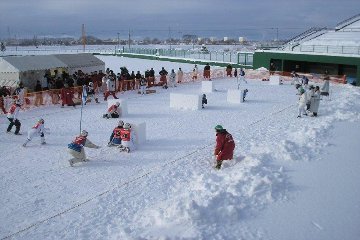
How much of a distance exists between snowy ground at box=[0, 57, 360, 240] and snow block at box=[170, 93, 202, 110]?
288 cm

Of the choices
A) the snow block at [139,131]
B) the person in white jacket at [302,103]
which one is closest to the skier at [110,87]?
the snow block at [139,131]

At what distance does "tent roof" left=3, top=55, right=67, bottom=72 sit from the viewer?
21094mm

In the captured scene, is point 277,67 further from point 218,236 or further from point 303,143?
point 218,236

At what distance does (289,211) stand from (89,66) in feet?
71.0

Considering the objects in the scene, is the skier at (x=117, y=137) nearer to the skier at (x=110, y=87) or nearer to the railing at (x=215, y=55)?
the skier at (x=110, y=87)

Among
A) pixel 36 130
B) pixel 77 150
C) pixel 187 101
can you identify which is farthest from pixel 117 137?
pixel 187 101

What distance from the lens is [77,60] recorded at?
25.6 metres

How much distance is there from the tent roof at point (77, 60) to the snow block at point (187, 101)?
9.27 meters

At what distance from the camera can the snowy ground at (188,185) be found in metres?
6.75

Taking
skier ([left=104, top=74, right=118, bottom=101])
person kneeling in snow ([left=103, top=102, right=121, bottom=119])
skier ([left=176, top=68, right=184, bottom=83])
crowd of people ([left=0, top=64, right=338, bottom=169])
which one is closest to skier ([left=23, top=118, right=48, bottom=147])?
crowd of people ([left=0, top=64, right=338, bottom=169])

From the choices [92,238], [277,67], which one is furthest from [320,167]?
[277,67]

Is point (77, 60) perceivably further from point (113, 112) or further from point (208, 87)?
point (113, 112)

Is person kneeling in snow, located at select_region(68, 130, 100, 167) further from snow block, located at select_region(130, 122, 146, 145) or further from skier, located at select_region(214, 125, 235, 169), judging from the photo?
skier, located at select_region(214, 125, 235, 169)

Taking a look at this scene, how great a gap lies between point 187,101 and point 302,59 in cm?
1893
